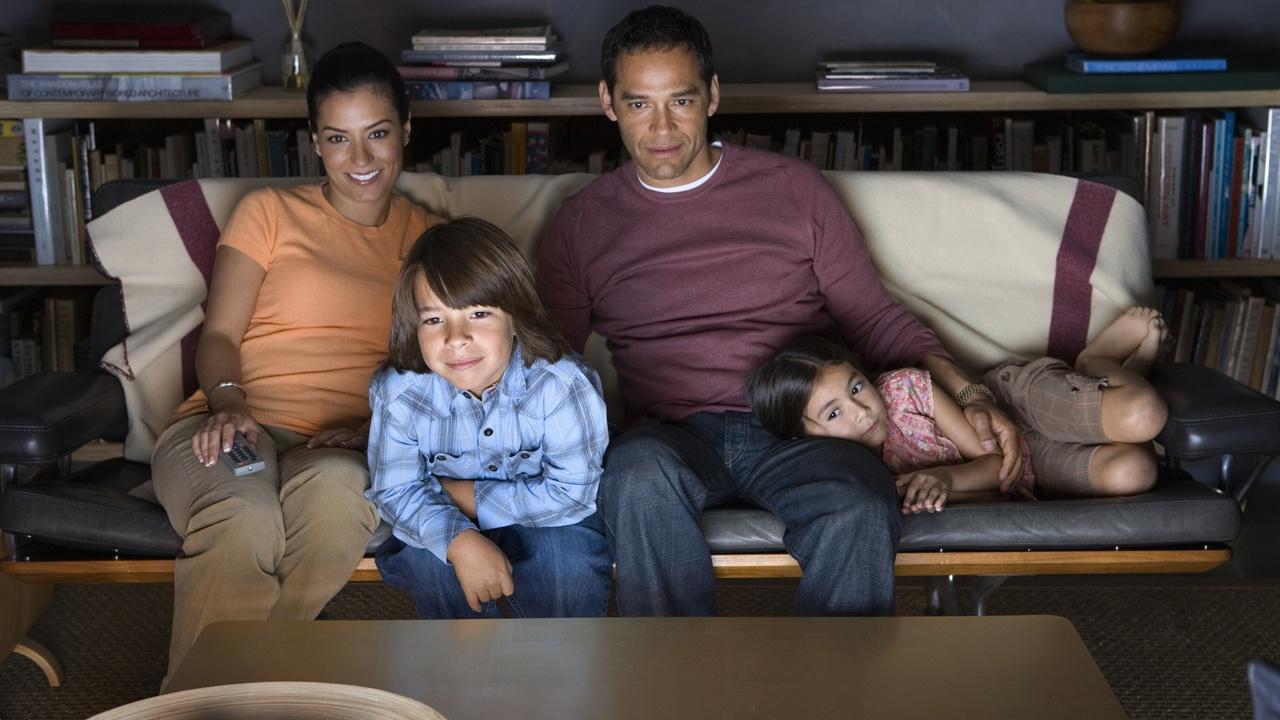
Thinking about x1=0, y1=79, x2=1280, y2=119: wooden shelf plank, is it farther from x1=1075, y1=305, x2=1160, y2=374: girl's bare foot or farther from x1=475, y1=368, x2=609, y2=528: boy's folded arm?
x1=475, y1=368, x2=609, y2=528: boy's folded arm

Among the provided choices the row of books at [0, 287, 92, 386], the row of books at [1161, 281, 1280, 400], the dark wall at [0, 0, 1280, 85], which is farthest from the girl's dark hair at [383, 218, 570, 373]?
the row of books at [1161, 281, 1280, 400]

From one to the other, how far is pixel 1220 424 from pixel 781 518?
0.66 meters

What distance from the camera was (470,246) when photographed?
6.35 feet

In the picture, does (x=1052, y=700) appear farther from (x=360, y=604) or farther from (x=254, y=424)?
(x=360, y=604)

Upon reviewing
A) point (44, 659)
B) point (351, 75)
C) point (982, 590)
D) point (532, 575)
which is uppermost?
point (351, 75)

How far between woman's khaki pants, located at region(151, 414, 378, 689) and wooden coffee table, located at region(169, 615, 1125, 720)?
0.32 m

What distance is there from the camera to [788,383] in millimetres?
2082

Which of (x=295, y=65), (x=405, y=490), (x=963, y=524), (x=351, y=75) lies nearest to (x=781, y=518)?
(x=963, y=524)

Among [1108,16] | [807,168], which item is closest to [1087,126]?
[1108,16]

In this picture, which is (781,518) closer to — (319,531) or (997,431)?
(997,431)

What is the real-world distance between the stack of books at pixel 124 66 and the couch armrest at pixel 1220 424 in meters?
2.05

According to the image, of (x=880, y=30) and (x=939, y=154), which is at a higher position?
(x=880, y=30)

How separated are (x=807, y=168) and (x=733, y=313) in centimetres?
28

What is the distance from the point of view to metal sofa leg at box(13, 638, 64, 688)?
7.61 feet
